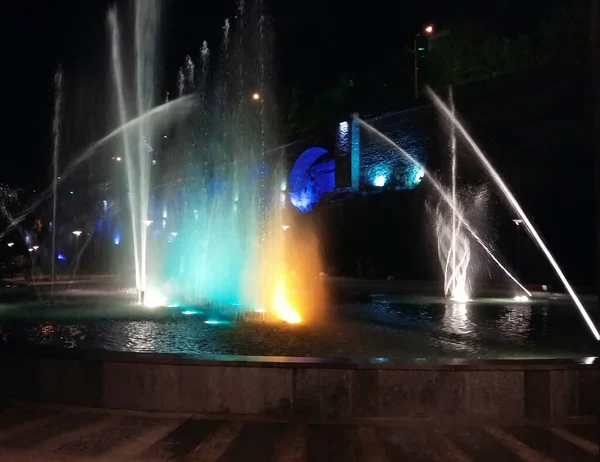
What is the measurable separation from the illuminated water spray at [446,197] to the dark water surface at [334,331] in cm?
711

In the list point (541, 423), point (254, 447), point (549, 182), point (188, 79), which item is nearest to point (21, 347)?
point (254, 447)

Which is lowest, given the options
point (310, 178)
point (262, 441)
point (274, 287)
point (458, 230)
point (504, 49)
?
point (262, 441)

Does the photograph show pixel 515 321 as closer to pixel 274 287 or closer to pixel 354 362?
pixel 274 287

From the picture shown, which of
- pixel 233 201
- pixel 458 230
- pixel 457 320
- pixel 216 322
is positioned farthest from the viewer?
pixel 458 230

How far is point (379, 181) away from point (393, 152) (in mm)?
2192

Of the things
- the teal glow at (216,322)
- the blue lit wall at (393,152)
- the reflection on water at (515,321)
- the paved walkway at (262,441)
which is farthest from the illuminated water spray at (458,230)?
the paved walkway at (262,441)

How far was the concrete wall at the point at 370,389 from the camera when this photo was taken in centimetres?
636

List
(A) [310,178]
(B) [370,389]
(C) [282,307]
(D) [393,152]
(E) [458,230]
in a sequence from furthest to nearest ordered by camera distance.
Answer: (A) [310,178] → (D) [393,152] → (E) [458,230] → (C) [282,307] → (B) [370,389]

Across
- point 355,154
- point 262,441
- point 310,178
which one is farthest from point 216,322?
point 310,178

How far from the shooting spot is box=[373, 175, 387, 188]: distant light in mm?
42125

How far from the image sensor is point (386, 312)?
48.3 feet

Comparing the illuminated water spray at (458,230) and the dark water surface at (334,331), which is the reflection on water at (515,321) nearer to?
the dark water surface at (334,331)

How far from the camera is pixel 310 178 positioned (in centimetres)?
5141

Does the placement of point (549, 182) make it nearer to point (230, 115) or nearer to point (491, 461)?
point (230, 115)
